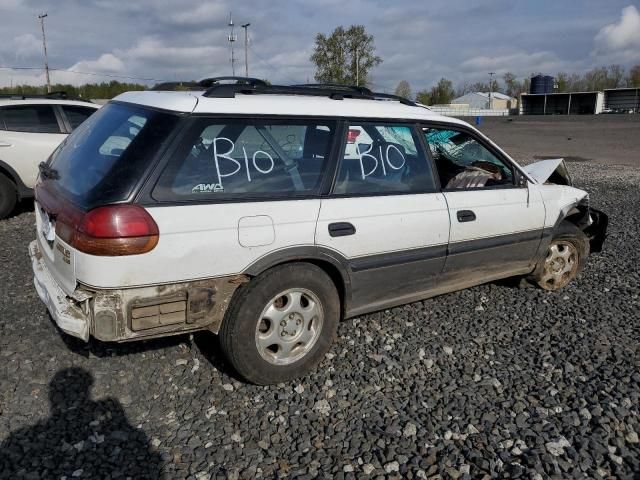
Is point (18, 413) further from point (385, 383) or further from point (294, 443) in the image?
point (385, 383)

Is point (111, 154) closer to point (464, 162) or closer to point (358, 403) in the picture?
point (358, 403)

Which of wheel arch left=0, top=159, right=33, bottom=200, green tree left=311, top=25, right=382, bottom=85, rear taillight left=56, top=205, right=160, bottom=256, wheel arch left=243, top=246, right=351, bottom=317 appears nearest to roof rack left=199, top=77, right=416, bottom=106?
rear taillight left=56, top=205, right=160, bottom=256

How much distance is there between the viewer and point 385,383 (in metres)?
3.55

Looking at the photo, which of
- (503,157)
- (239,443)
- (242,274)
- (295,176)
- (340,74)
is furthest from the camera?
(340,74)

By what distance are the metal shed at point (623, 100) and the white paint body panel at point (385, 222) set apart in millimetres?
94022

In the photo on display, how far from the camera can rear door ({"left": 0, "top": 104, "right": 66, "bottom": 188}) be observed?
25.0ft

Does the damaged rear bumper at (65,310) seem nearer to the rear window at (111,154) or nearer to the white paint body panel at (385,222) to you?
the rear window at (111,154)

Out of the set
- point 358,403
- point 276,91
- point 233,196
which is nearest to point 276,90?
point 276,91

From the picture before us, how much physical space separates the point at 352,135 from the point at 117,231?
5.48 feet

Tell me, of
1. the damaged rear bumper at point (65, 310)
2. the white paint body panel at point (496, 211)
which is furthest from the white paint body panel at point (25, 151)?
the white paint body panel at point (496, 211)

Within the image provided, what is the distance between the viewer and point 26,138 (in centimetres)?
771

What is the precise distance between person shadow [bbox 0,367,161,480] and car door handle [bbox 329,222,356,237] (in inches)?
62.6

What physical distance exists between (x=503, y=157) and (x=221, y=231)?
2.61 m

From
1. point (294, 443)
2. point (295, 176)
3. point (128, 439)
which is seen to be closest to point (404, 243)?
point (295, 176)
